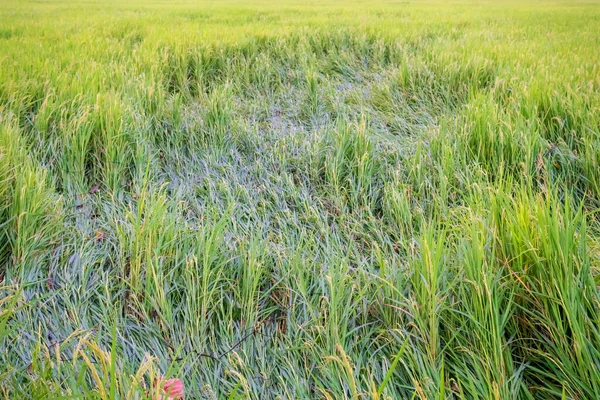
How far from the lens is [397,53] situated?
386cm

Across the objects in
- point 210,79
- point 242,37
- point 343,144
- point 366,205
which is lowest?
point 366,205

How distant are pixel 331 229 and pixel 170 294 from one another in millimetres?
662

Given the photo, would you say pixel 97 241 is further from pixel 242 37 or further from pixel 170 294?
pixel 242 37

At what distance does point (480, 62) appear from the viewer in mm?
3020

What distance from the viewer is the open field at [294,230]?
85 centimetres

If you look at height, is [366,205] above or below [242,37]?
below

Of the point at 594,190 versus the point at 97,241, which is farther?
the point at 594,190

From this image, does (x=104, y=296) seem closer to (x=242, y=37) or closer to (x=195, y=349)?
(x=195, y=349)

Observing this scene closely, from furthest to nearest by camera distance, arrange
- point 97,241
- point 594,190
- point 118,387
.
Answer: point 594,190 → point 97,241 → point 118,387

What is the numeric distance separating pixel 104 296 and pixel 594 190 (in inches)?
77.4

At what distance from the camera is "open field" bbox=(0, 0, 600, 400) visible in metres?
0.85

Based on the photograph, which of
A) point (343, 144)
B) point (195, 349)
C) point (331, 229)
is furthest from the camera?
point (343, 144)

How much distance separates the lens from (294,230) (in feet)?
4.92

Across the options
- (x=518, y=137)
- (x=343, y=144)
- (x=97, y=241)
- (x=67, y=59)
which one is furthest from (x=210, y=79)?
(x=518, y=137)
